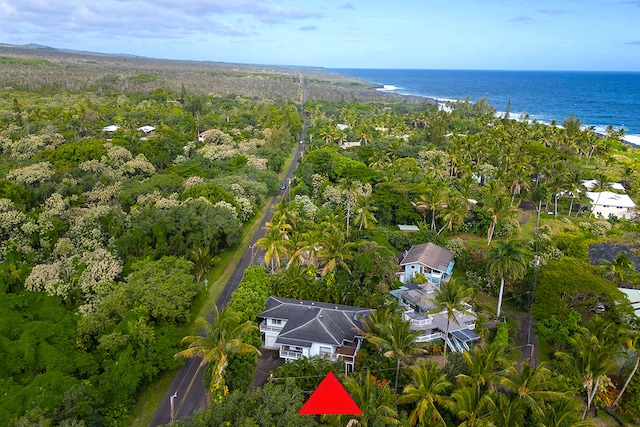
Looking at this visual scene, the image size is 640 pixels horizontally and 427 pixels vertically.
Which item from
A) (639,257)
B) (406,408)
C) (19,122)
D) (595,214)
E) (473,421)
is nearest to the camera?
(473,421)

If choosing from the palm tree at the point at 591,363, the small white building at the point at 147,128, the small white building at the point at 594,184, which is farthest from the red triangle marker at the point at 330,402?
the small white building at the point at 147,128

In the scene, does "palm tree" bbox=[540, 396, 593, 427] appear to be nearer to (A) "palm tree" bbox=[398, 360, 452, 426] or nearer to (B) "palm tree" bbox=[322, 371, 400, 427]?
(A) "palm tree" bbox=[398, 360, 452, 426]

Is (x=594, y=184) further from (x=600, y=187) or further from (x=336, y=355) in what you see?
(x=336, y=355)

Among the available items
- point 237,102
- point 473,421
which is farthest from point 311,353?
point 237,102

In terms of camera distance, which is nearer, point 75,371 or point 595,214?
point 75,371

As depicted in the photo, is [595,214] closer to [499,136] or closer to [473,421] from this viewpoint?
[499,136]

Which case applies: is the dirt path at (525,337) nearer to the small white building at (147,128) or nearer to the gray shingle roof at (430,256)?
the gray shingle roof at (430,256)
